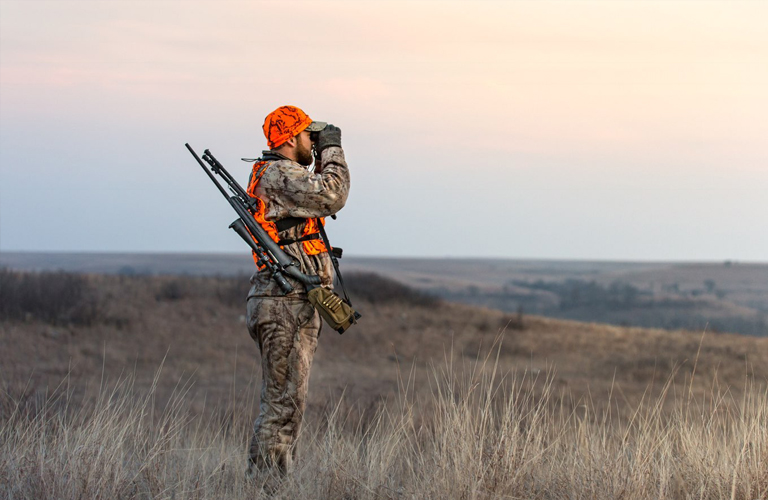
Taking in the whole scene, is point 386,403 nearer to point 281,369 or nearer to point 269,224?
point 281,369

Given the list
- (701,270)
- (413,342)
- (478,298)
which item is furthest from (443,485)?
(701,270)

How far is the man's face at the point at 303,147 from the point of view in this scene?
521 cm

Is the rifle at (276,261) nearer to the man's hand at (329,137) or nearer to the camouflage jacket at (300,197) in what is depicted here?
the camouflage jacket at (300,197)

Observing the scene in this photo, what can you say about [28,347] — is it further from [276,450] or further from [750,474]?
[750,474]

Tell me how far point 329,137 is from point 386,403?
3.77m

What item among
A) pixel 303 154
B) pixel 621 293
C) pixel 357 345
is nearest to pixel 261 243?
pixel 303 154

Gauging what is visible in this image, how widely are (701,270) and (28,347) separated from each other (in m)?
110

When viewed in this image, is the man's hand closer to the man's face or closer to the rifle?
the man's face

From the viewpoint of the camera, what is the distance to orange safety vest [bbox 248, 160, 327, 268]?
16.7 feet

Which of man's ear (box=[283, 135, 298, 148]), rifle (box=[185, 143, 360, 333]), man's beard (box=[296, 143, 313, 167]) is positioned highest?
man's ear (box=[283, 135, 298, 148])

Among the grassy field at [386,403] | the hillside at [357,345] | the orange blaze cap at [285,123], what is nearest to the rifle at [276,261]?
the orange blaze cap at [285,123]

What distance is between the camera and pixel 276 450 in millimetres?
5105

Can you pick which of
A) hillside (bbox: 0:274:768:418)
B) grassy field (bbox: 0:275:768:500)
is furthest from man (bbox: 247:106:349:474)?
hillside (bbox: 0:274:768:418)

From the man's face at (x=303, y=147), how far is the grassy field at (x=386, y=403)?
154 centimetres
